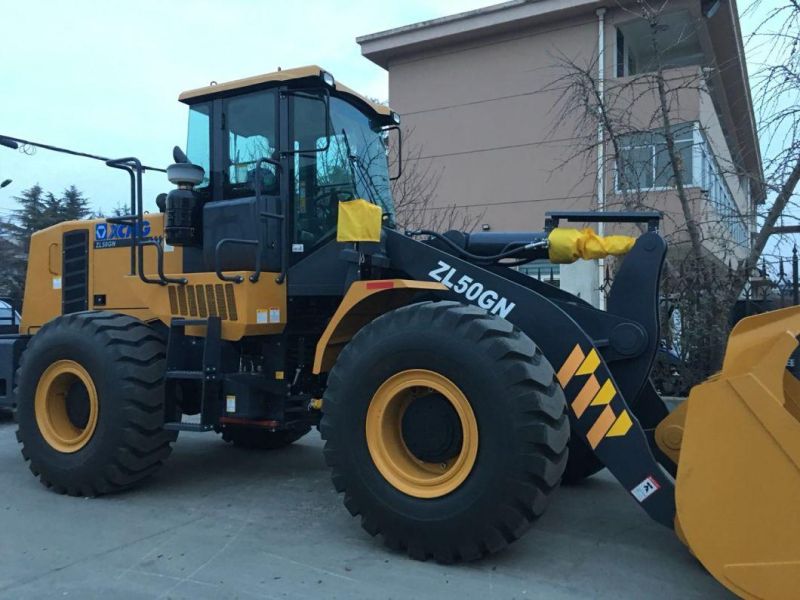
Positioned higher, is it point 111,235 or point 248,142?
point 248,142

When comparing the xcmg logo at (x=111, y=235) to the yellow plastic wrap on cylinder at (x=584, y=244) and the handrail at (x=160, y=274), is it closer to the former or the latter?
the handrail at (x=160, y=274)

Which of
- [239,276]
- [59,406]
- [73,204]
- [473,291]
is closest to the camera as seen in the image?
[473,291]

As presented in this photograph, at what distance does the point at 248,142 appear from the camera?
5453 mm

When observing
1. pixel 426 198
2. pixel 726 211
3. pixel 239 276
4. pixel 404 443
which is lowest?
pixel 404 443

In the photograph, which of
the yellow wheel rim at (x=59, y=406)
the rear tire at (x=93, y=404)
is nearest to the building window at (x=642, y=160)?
the rear tire at (x=93, y=404)

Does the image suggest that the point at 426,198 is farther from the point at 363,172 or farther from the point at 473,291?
the point at 473,291

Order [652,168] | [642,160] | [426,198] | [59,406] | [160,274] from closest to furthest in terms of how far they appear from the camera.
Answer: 1. [160,274]
2. [59,406]
3. [642,160]
4. [652,168]
5. [426,198]

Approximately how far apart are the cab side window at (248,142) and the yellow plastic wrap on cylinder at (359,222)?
0.88 metres

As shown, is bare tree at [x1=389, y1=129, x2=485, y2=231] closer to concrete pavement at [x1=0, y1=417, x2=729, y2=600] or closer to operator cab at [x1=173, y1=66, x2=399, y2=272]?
operator cab at [x1=173, y1=66, x2=399, y2=272]

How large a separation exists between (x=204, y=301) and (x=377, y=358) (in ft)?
6.25

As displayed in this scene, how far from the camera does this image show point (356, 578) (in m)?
3.67

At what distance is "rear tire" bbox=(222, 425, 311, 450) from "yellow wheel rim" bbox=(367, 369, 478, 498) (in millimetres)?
2917

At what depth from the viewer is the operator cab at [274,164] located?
203 inches

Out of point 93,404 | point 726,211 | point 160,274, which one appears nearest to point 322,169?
point 160,274
